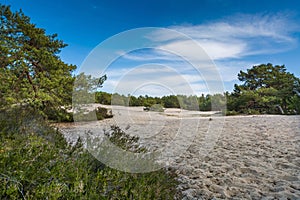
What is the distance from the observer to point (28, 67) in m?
6.61

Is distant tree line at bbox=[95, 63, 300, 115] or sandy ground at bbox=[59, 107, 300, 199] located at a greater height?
distant tree line at bbox=[95, 63, 300, 115]

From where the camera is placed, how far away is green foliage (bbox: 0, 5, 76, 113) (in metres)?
6.04

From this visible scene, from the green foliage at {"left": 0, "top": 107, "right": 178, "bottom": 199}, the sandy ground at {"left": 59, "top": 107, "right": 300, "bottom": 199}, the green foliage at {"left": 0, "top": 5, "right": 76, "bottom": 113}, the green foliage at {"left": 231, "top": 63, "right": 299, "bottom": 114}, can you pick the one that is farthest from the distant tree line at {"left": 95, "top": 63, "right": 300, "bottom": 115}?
the green foliage at {"left": 0, "top": 107, "right": 178, "bottom": 199}

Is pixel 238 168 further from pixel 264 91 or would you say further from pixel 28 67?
pixel 264 91

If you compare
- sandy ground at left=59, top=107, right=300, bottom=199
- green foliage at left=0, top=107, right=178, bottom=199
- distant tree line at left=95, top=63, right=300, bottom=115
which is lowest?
sandy ground at left=59, top=107, right=300, bottom=199

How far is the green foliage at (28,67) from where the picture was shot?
604 centimetres

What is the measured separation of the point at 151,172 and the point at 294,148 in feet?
13.2

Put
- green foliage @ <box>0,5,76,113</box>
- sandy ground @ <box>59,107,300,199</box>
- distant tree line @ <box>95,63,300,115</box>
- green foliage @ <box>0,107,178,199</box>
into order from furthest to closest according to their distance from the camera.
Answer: distant tree line @ <box>95,63,300,115</box> < green foliage @ <box>0,5,76,113</box> < sandy ground @ <box>59,107,300,199</box> < green foliage @ <box>0,107,178,199</box>

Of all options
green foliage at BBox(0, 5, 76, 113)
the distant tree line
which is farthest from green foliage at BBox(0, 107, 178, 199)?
the distant tree line

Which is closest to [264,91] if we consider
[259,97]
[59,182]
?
[259,97]

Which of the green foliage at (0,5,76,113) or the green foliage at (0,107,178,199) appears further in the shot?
the green foliage at (0,5,76,113)

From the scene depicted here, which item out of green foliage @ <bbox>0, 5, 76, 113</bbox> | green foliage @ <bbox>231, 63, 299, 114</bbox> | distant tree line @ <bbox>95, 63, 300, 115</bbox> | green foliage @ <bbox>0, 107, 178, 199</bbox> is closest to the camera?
green foliage @ <bbox>0, 107, 178, 199</bbox>

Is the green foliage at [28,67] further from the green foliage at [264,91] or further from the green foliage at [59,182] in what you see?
the green foliage at [264,91]

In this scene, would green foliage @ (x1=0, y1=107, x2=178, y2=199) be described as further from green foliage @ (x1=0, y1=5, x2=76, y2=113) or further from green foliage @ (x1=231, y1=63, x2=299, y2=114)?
green foliage @ (x1=231, y1=63, x2=299, y2=114)
